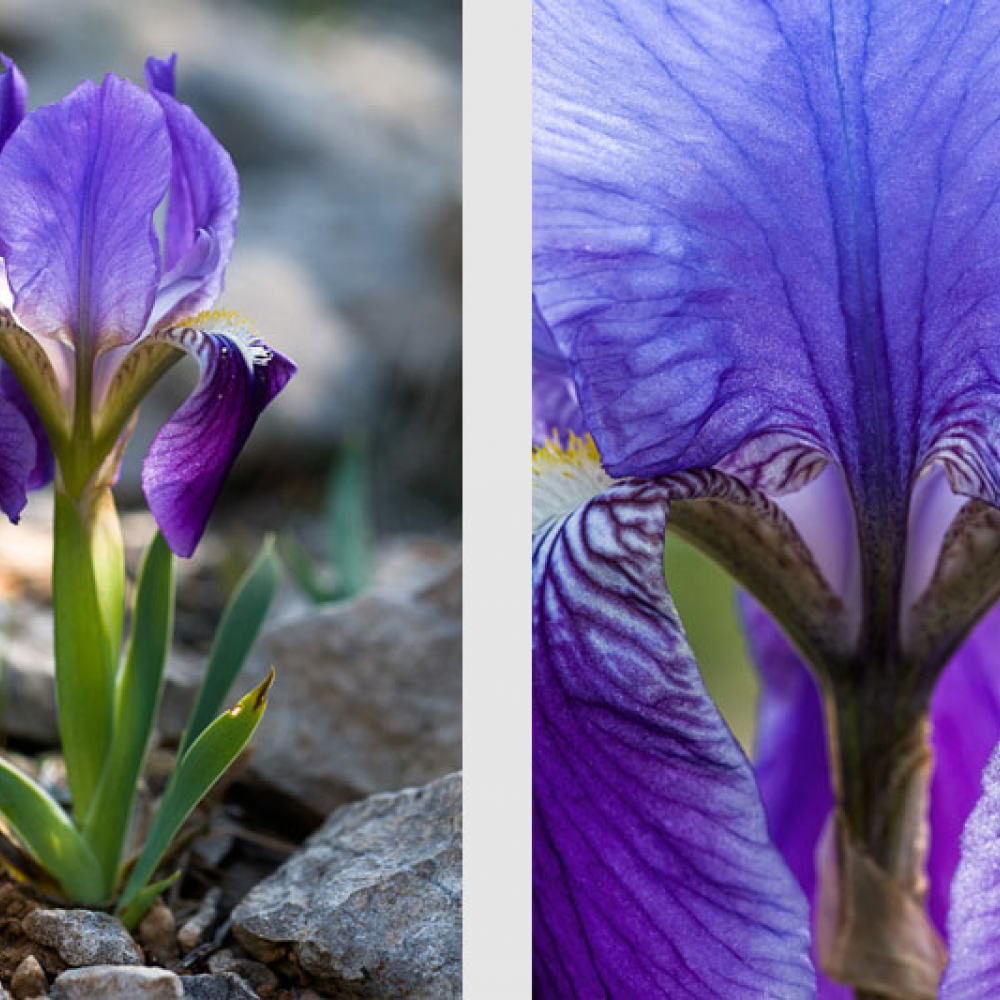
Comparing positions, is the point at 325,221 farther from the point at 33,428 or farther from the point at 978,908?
the point at 978,908

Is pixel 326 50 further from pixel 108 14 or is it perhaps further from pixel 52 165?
pixel 52 165

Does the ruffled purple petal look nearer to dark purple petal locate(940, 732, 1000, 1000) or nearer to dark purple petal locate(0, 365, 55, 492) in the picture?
dark purple petal locate(940, 732, 1000, 1000)

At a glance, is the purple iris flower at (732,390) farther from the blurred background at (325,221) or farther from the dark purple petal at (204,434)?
the blurred background at (325,221)

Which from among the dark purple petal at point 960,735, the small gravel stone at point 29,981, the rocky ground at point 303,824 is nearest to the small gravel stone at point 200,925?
the rocky ground at point 303,824

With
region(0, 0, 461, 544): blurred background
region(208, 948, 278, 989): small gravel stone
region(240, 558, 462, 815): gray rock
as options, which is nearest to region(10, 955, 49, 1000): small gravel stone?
region(208, 948, 278, 989): small gravel stone

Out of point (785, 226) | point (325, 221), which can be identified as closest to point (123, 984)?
point (785, 226)

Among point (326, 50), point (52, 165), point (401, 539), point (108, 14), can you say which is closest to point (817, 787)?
point (52, 165)

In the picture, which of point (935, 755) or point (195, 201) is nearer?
point (195, 201)
